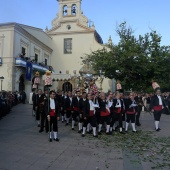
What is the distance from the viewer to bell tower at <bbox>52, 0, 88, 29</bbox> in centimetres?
3675

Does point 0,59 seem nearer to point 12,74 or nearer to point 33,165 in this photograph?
point 12,74

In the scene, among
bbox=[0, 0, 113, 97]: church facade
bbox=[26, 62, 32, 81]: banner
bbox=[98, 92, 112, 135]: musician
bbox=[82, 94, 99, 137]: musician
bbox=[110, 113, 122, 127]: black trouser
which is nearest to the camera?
bbox=[82, 94, 99, 137]: musician

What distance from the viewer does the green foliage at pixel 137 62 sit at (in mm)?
24375

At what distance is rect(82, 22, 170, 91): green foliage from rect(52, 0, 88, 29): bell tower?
40.2 ft

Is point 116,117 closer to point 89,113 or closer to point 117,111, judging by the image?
point 117,111

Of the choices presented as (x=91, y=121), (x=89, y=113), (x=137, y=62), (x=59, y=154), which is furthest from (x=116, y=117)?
(x=137, y=62)

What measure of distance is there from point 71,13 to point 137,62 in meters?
17.3

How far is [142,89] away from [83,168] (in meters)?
22.0

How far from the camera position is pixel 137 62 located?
24.4 meters

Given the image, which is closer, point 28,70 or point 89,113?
point 89,113

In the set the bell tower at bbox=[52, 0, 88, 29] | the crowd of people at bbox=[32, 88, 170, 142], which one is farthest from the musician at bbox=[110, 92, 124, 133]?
the bell tower at bbox=[52, 0, 88, 29]

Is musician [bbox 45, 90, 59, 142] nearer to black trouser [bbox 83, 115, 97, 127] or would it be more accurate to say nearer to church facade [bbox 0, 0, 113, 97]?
black trouser [bbox 83, 115, 97, 127]

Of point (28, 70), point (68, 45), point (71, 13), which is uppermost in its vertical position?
point (71, 13)

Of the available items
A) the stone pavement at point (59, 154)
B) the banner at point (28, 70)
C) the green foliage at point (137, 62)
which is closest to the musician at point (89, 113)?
the stone pavement at point (59, 154)
